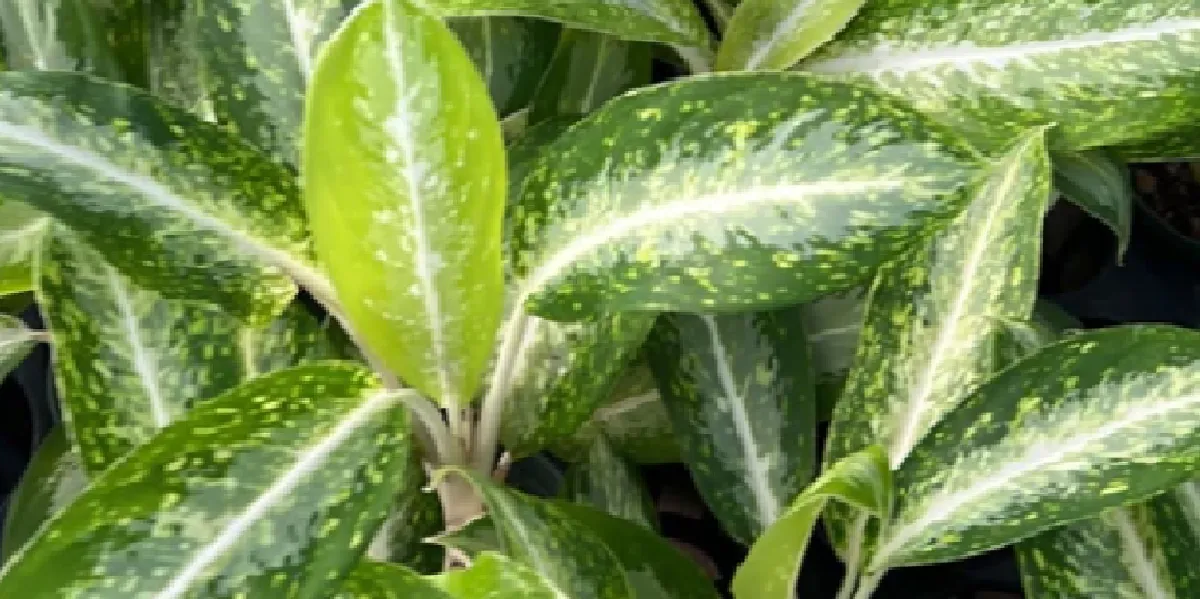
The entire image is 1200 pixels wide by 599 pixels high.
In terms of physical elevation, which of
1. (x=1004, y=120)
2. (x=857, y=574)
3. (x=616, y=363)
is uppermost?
(x=1004, y=120)

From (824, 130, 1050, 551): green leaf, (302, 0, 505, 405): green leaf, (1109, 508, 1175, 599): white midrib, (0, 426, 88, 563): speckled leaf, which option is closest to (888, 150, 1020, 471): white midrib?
(824, 130, 1050, 551): green leaf

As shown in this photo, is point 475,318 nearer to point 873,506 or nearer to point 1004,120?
point 873,506

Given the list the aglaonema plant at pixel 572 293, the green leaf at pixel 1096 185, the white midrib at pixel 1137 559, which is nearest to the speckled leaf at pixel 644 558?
the aglaonema plant at pixel 572 293

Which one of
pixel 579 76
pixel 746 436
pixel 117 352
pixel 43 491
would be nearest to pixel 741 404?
pixel 746 436

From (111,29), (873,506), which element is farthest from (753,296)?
(111,29)

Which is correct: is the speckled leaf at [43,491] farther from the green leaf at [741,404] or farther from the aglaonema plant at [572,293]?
the green leaf at [741,404]

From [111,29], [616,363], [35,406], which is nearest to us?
[616,363]
